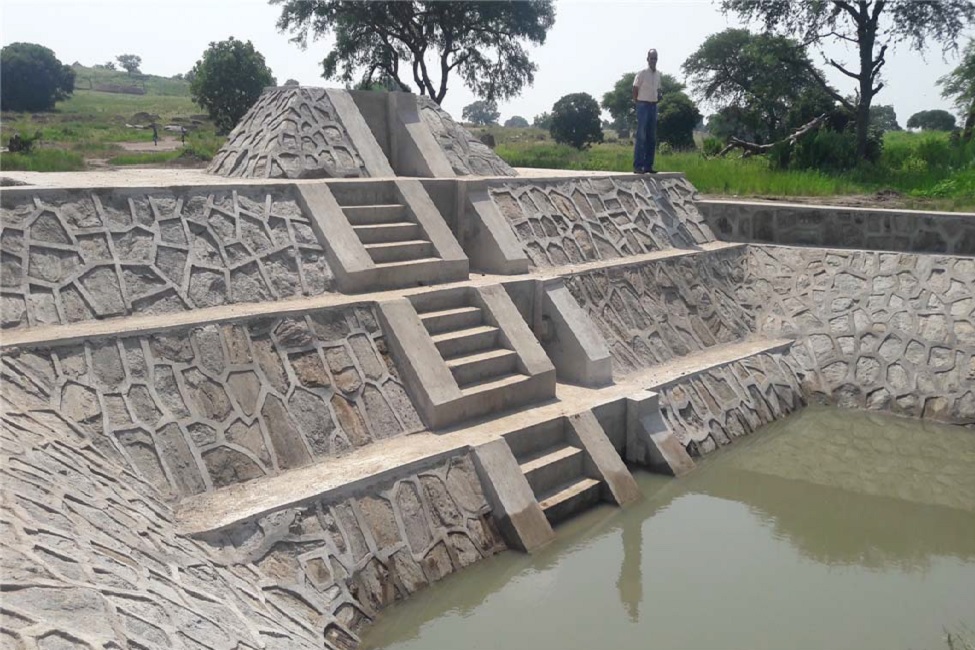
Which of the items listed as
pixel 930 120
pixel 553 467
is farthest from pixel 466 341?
pixel 930 120

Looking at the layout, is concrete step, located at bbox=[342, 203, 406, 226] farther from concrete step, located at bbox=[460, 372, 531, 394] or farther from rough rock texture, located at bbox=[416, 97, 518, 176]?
concrete step, located at bbox=[460, 372, 531, 394]

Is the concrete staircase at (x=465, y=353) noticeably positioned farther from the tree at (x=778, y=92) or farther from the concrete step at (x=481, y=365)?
the tree at (x=778, y=92)

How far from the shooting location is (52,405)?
185 inches

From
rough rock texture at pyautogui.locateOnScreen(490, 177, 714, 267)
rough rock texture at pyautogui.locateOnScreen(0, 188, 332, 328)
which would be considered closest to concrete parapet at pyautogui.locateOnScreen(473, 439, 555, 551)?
rough rock texture at pyautogui.locateOnScreen(0, 188, 332, 328)

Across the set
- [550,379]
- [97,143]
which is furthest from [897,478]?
[97,143]

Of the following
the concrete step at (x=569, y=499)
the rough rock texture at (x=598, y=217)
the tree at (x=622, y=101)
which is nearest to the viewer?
the concrete step at (x=569, y=499)

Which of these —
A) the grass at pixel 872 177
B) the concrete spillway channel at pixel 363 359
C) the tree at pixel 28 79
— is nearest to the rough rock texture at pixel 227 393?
the concrete spillway channel at pixel 363 359

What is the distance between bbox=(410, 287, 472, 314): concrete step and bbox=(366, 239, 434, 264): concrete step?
0.67 metres

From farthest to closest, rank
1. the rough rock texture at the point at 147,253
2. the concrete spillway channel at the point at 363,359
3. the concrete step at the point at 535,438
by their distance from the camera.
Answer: the concrete step at the point at 535,438 < the rough rock texture at the point at 147,253 < the concrete spillway channel at the point at 363,359

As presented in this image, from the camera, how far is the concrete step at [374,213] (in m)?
7.76

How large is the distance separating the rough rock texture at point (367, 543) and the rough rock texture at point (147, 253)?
6.72 ft

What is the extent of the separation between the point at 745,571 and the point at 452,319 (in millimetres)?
3061

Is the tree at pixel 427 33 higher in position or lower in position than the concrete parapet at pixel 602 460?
higher

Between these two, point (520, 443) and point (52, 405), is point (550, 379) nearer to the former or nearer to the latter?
point (520, 443)
